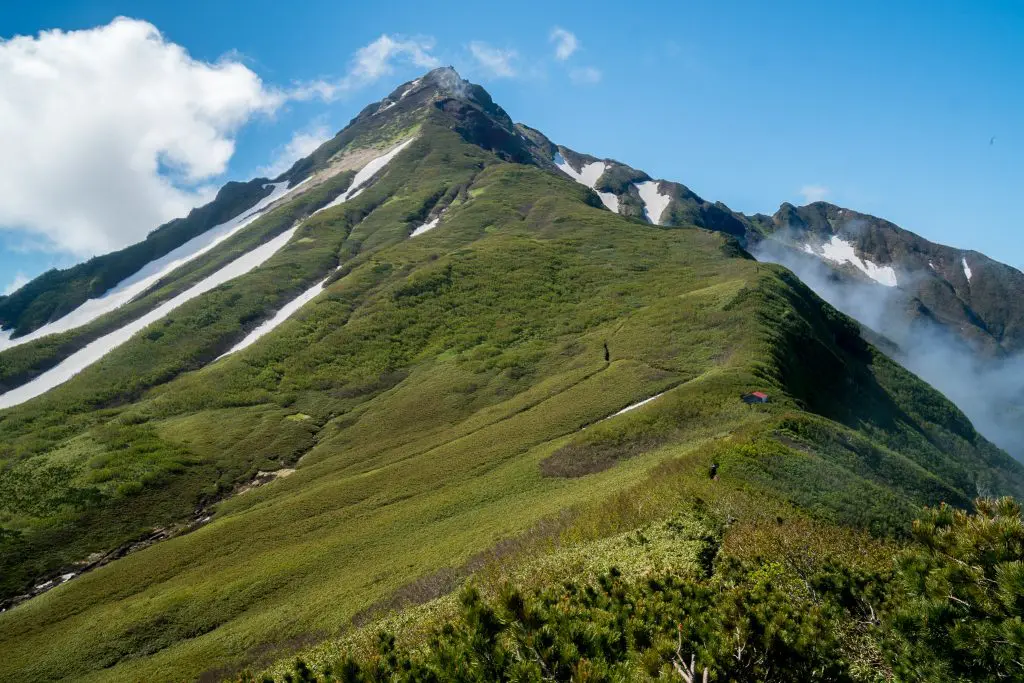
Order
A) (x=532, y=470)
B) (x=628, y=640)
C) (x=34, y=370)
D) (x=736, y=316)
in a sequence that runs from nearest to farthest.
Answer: (x=628, y=640)
(x=532, y=470)
(x=736, y=316)
(x=34, y=370)

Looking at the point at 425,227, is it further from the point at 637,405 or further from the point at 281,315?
the point at 637,405

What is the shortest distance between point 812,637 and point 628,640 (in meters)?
4.01

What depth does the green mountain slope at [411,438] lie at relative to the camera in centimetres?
3778

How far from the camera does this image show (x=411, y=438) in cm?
7131

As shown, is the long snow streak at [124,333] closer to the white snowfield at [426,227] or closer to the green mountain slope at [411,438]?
the green mountain slope at [411,438]

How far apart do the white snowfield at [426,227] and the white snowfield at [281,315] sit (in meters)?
35.2

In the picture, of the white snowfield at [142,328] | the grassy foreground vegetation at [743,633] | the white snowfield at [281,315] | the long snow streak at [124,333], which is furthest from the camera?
the white snowfield at [281,315]

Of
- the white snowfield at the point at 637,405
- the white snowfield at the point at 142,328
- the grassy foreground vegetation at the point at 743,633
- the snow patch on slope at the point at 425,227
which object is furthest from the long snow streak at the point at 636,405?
the snow patch on slope at the point at 425,227

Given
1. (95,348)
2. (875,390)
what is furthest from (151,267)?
(875,390)

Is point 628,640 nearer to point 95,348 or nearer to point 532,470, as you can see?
point 532,470

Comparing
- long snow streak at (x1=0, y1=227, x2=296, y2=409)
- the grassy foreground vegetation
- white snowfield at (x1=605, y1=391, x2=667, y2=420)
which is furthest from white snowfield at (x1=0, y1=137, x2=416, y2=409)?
the grassy foreground vegetation

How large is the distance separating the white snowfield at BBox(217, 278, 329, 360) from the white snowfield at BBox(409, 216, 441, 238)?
116 feet

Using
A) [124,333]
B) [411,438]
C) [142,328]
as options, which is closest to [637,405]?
[411,438]

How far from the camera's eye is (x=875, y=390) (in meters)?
86.8
